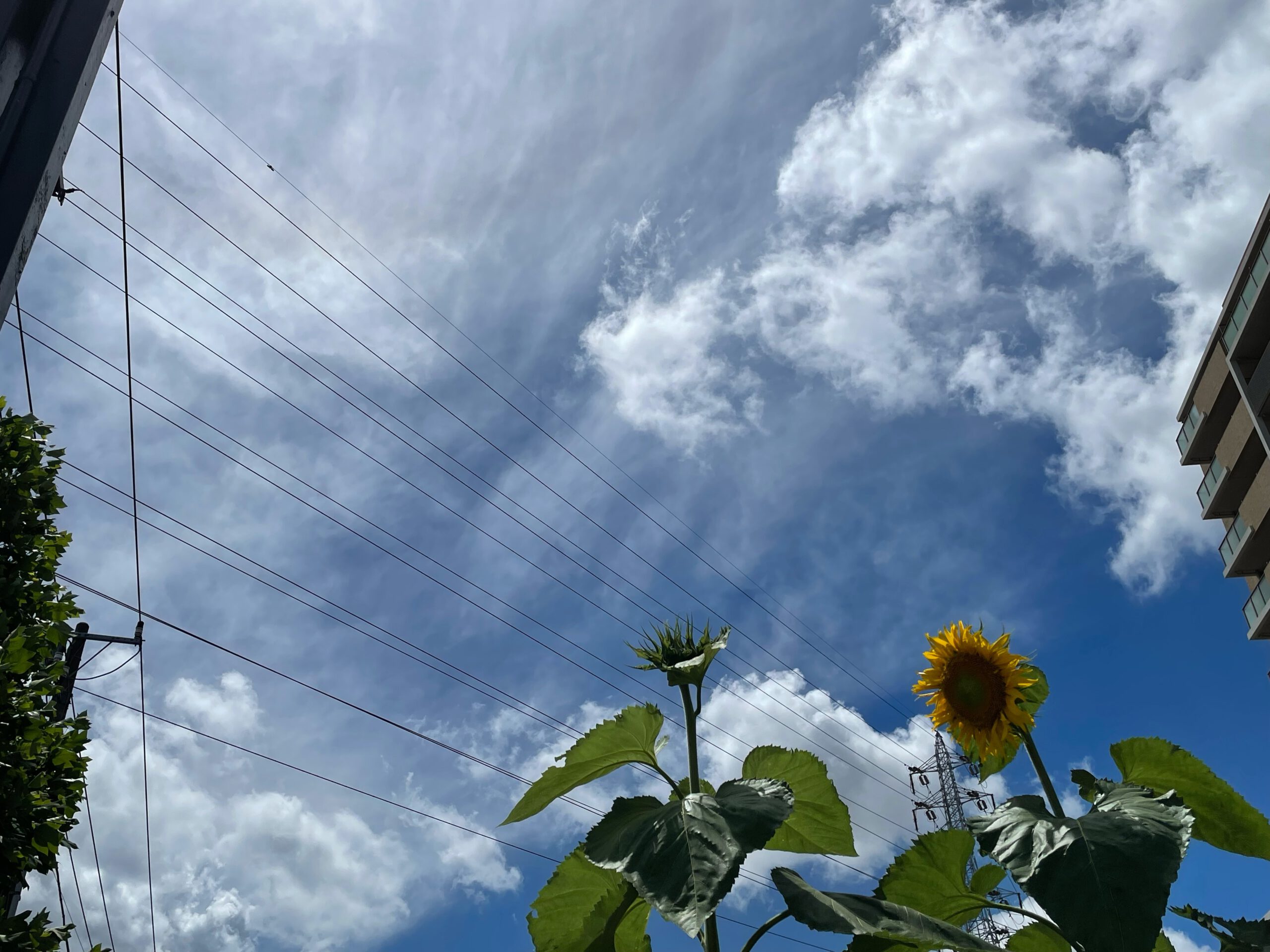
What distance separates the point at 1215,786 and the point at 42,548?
13.6ft

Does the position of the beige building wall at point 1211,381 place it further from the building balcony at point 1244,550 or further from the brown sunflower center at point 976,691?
the brown sunflower center at point 976,691

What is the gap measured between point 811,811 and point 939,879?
0.27 metres

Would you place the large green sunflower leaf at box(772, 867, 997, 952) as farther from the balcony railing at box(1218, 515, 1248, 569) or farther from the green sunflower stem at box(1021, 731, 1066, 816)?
the balcony railing at box(1218, 515, 1248, 569)

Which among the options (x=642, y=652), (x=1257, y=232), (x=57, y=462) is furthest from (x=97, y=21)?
(x=1257, y=232)

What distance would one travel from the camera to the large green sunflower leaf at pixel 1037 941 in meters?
1.59

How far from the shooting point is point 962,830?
62.0 inches

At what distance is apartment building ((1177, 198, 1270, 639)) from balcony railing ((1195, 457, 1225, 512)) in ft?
0.12

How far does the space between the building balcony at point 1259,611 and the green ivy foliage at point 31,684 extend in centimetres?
3064

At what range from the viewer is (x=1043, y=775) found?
5.08ft

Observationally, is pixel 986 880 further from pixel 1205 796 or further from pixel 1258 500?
pixel 1258 500

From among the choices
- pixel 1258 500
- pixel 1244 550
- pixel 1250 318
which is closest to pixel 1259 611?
pixel 1244 550

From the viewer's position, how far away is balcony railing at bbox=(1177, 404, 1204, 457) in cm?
2898

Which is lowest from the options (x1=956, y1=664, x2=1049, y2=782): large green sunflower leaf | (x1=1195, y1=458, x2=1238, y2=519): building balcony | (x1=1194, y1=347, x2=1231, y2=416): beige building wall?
(x1=956, y1=664, x2=1049, y2=782): large green sunflower leaf

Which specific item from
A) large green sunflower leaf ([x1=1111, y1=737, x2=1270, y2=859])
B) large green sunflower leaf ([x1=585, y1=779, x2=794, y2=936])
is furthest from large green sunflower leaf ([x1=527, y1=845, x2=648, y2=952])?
large green sunflower leaf ([x1=1111, y1=737, x2=1270, y2=859])
